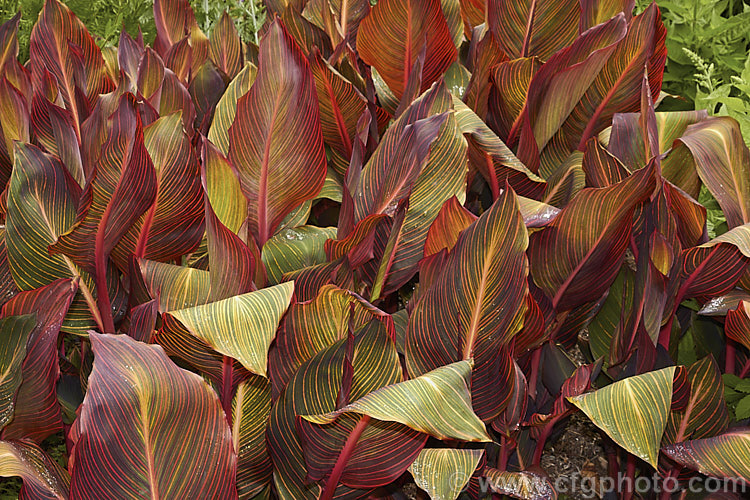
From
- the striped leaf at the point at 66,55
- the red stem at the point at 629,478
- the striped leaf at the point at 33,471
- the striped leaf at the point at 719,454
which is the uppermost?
the striped leaf at the point at 66,55

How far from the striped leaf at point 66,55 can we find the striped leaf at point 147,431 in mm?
1075

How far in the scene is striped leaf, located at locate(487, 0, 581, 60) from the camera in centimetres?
203

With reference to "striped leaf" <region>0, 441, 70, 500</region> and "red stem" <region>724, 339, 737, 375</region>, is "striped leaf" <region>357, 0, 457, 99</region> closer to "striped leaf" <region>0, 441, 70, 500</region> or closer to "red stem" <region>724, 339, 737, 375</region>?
"red stem" <region>724, 339, 737, 375</region>

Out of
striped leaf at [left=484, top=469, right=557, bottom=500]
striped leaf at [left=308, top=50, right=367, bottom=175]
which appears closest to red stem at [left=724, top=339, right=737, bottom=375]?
striped leaf at [left=484, top=469, right=557, bottom=500]

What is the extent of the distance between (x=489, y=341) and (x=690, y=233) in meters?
0.59

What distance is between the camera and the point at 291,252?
5.08 ft

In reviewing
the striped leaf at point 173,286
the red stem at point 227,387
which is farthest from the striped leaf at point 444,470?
the striped leaf at point 173,286

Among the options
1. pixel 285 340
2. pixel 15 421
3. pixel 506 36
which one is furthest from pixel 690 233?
pixel 15 421

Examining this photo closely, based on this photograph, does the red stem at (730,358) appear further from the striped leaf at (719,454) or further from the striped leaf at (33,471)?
the striped leaf at (33,471)

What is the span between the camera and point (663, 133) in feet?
6.03

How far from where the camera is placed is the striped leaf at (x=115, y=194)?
129 cm

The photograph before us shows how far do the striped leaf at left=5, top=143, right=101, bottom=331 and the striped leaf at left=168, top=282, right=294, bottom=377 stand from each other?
0.34 metres

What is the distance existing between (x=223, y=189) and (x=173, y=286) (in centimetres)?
21

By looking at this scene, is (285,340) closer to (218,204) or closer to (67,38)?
(218,204)
